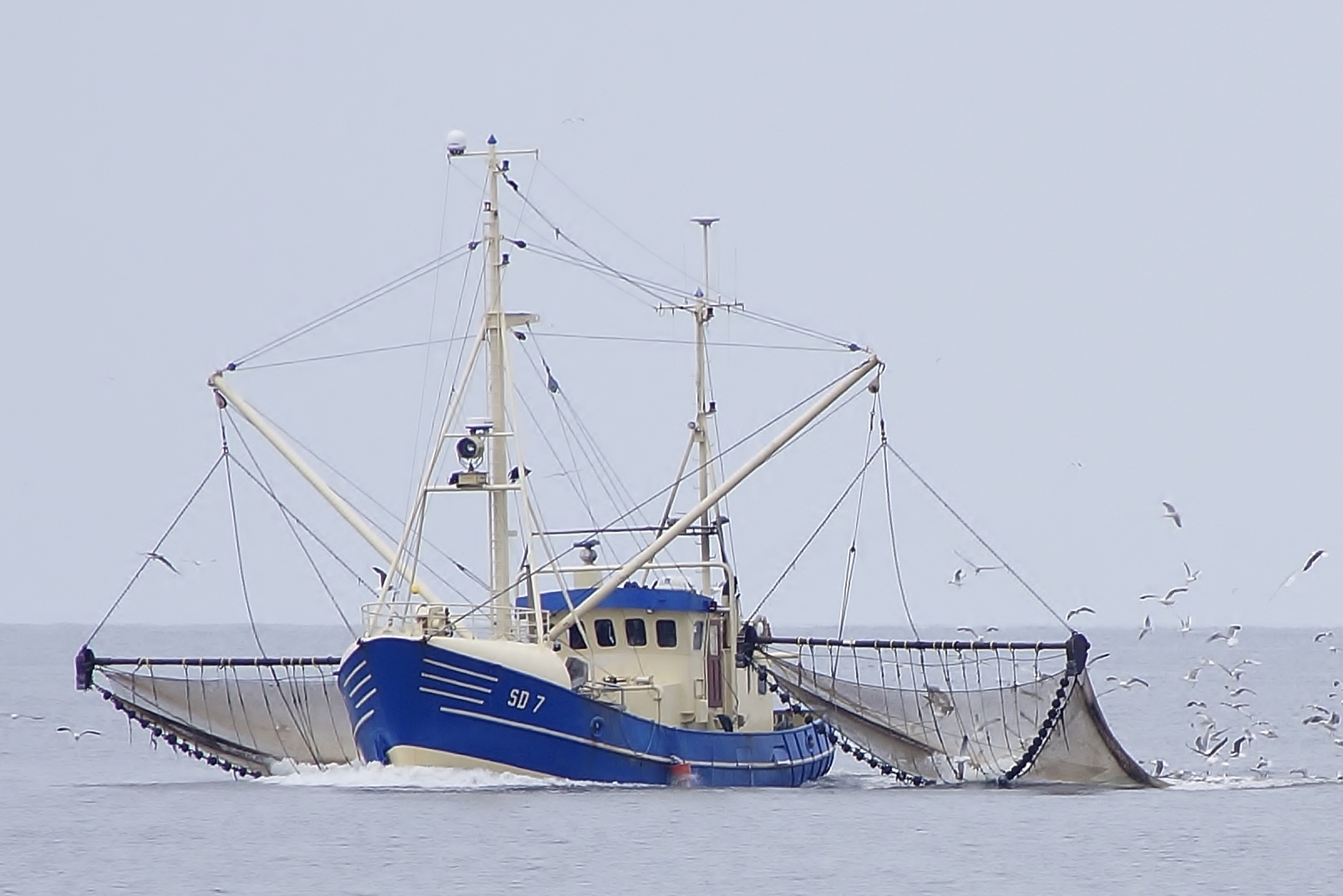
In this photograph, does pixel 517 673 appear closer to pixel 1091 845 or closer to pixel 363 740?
pixel 363 740

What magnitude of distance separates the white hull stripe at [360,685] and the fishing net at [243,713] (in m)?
2.83

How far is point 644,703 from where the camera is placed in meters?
49.5

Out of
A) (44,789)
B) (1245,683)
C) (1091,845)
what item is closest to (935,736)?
(1091,845)

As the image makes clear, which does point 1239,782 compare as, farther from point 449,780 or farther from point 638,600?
point 449,780

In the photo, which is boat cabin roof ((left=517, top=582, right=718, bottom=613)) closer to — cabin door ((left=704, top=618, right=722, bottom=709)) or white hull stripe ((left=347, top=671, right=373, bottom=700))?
cabin door ((left=704, top=618, right=722, bottom=709))

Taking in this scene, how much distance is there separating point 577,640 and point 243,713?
673 centimetres

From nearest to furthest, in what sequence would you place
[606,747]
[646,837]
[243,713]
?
Answer: 1. [646,837]
2. [606,747]
3. [243,713]

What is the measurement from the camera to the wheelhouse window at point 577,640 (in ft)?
162

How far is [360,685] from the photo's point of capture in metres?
45.6

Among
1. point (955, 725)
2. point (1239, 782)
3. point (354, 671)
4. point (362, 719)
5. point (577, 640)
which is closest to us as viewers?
point (354, 671)

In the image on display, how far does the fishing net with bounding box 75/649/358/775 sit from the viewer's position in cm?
5016

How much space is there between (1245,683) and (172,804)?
94.2 meters

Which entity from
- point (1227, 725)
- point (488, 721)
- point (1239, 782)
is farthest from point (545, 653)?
point (1227, 725)

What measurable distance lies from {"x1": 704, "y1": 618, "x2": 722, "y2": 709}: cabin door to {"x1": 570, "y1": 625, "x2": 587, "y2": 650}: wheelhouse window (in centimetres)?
241
